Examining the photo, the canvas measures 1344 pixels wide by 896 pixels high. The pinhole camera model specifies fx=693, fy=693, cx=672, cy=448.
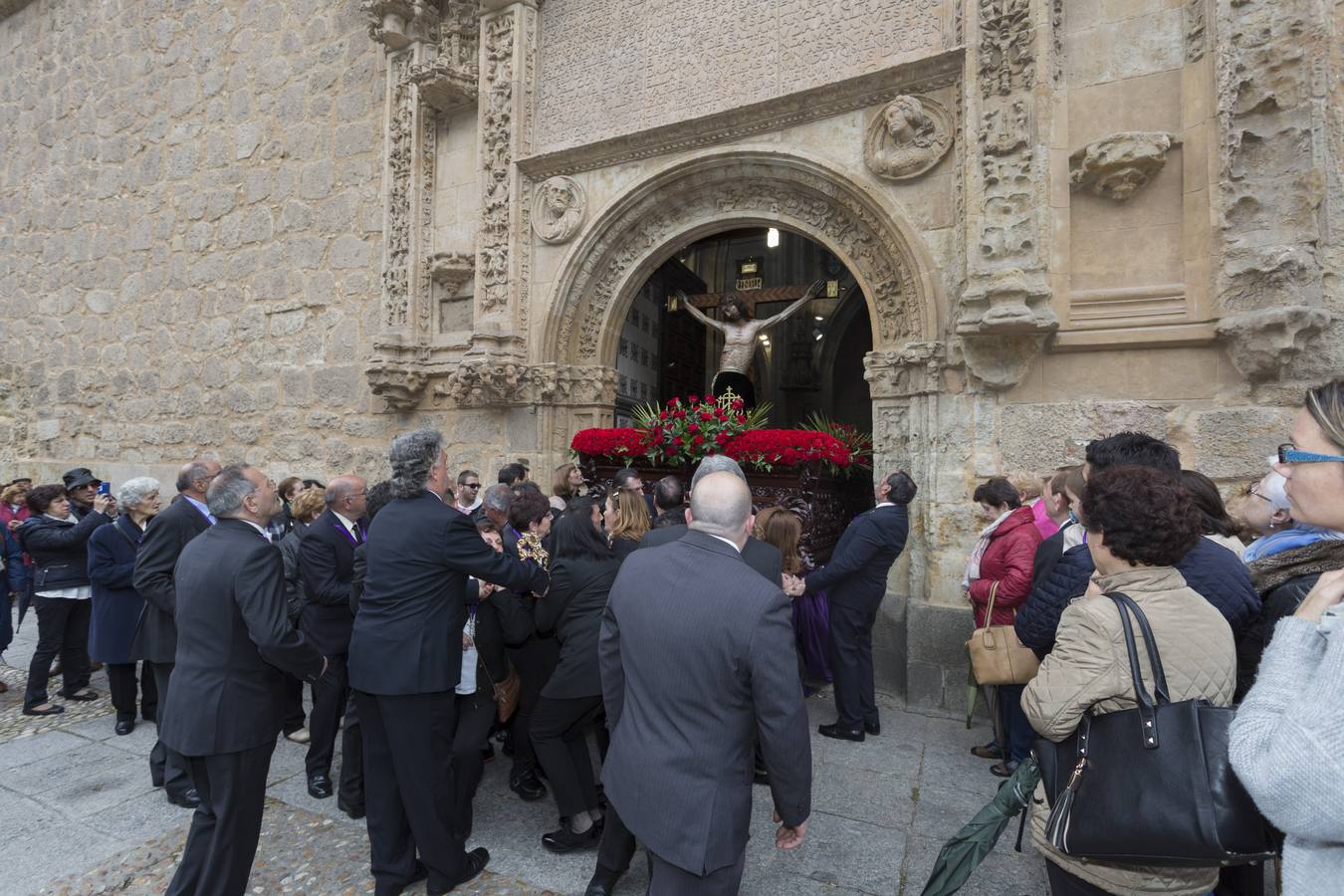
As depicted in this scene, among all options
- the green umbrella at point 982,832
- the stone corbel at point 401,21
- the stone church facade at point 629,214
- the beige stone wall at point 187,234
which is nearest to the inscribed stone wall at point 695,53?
the stone church facade at point 629,214

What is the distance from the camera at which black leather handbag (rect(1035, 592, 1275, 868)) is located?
146 cm

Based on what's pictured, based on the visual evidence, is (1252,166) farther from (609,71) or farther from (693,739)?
(609,71)

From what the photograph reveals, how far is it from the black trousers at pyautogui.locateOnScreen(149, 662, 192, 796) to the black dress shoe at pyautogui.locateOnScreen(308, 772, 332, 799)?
55 cm

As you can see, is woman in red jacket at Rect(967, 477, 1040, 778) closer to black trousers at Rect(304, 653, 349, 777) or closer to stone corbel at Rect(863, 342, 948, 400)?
stone corbel at Rect(863, 342, 948, 400)

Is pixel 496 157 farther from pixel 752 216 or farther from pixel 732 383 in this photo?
Answer: pixel 732 383

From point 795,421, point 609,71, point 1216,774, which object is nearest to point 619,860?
point 1216,774

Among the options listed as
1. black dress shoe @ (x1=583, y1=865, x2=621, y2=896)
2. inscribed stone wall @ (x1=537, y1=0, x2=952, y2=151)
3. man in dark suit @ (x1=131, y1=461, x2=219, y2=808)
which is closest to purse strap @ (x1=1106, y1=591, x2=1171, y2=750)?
black dress shoe @ (x1=583, y1=865, x2=621, y2=896)

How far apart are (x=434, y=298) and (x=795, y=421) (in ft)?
21.5

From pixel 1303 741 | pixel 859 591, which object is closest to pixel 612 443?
pixel 859 591

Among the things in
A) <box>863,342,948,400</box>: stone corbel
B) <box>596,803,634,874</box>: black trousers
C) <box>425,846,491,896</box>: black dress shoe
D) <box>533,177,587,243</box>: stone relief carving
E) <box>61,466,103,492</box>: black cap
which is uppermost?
<box>533,177,587,243</box>: stone relief carving

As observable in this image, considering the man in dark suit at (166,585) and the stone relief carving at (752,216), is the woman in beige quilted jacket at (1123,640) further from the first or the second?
the man in dark suit at (166,585)

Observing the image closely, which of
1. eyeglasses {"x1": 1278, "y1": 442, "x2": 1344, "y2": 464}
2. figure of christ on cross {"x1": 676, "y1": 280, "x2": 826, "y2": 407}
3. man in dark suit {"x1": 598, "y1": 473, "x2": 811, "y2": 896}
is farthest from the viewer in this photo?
figure of christ on cross {"x1": 676, "y1": 280, "x2": 826, "y2": 407}

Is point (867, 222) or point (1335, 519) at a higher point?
point (867, 222)

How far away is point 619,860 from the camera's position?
2.68 metres
